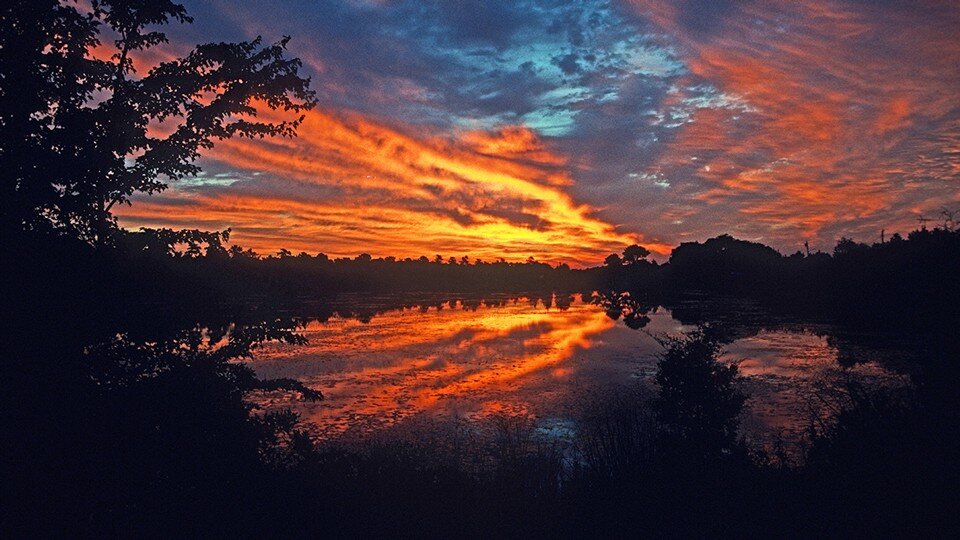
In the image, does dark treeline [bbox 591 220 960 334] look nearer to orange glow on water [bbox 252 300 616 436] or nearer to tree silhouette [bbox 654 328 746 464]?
tree silhouette [bbox 654 328 746 464]

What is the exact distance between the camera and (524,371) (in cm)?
2792

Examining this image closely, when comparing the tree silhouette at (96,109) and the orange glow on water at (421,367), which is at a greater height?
the tree silhouette at (96,109)

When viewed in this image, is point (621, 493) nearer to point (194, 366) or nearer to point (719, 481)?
point (719, 481)

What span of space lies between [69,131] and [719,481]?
11540mm

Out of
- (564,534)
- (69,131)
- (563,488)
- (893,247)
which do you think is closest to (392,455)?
(563,488)

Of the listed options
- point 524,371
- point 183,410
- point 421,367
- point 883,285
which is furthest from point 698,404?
point 883,285

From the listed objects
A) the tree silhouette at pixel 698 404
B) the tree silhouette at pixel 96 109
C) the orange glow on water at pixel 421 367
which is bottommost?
the orange glow on water at pixel 421 367

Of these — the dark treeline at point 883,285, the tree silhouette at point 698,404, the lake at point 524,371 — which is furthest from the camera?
the dark treeline at point 883,285

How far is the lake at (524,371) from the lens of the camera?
60.1ft

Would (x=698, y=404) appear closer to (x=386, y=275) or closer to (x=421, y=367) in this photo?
(x=421, y=367)

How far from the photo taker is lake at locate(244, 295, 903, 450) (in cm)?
1833

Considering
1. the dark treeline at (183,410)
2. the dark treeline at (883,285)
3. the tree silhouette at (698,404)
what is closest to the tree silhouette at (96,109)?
the dark treeline at (183,410)

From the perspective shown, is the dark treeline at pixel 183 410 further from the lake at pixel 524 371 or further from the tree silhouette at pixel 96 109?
the lake at pixel 524 371

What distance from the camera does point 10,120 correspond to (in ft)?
18.1
